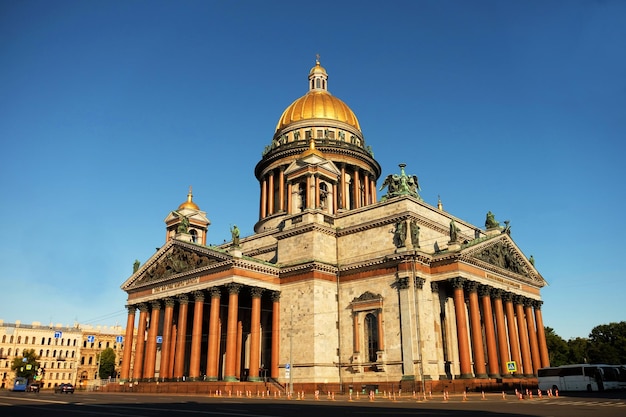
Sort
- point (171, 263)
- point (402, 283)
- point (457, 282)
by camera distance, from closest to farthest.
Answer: point (402, 283) → point (457, 282) → point (171, 263)

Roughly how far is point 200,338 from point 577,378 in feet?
107

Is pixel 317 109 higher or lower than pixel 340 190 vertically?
higher

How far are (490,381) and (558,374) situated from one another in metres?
6.00

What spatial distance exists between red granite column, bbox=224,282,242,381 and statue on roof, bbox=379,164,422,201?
17543mm

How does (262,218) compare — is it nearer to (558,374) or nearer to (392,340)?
(392,340)

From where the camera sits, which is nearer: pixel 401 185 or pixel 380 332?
pixel 380 332

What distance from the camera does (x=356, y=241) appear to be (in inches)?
2035

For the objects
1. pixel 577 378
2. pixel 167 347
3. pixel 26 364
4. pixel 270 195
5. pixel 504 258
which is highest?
pixel 270 195

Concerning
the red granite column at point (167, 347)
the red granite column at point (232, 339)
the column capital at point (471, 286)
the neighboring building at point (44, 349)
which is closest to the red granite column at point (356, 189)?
the column capital at point (471, 286)

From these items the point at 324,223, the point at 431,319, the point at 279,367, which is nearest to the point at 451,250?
the point at 431,319

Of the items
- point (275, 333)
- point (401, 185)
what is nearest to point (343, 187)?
point (401, 185)

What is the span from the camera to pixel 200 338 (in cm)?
4906

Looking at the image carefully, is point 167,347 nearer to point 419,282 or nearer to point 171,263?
point 171,263

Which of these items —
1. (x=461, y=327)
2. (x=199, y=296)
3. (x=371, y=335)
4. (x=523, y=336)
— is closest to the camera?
(x=461, y=327)
